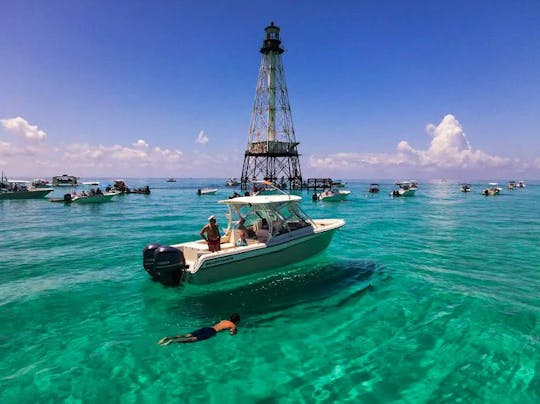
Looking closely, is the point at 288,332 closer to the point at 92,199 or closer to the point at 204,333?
the point at 204,333

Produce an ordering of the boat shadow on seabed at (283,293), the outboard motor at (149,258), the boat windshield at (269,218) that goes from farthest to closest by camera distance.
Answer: the boat windshield at (269,218)
the outboard motor at (149,258)
the boat shadow on seabed at (283,293)

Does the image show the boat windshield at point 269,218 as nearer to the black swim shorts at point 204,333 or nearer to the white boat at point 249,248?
the white boat at point 249,248

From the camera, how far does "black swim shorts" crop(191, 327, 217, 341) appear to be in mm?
8253

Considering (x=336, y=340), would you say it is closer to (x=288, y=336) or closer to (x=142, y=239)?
(x=288, y=336)

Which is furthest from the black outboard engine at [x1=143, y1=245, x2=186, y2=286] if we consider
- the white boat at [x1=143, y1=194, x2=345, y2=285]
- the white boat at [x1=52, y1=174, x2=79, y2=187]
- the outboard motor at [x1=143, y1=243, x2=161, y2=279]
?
the white boat at [x1=52, y1=174, x2=79, y2=187]

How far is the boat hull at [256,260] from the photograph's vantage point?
35.7ft

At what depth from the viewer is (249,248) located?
11.7 m

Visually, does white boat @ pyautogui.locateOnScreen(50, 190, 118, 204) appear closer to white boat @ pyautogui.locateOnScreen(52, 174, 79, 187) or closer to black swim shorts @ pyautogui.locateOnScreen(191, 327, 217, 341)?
black swim shorts @ pyautogui.locateOnScreen(191, 327, 217, 341)

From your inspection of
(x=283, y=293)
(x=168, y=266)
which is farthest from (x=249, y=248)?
(x=168, y=266)

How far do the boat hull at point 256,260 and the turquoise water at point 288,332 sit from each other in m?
0.59

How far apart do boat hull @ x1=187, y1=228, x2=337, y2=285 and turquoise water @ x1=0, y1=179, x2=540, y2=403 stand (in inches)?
23.4

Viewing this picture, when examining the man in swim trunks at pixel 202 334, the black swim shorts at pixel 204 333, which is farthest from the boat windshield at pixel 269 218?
the black swim shorts at pixel 204 333

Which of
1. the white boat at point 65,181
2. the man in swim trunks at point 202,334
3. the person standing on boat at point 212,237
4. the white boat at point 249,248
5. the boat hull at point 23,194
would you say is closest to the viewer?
the man in swim trunks at point 202,334

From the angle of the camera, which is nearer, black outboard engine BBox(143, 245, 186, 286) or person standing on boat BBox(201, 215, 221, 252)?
black outboard engine BBox(143, 245, 186, 286)
